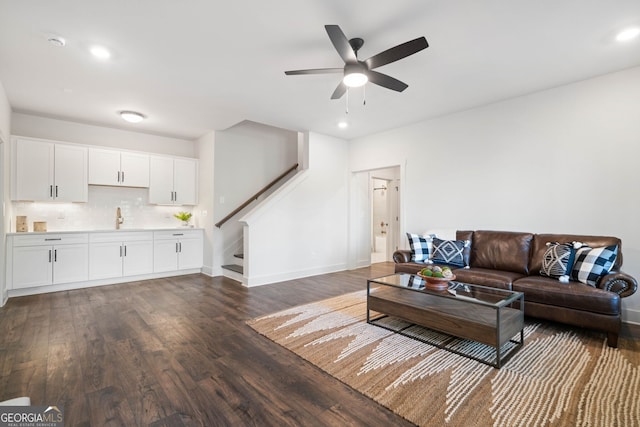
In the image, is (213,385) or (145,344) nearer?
(213,385)

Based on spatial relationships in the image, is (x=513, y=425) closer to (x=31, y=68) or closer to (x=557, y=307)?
(x=557, y=307)

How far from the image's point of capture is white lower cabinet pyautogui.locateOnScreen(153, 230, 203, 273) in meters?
5.30

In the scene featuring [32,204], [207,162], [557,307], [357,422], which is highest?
[207,162]

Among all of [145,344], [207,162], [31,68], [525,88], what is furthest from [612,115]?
[31,68]

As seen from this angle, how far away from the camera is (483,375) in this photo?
2131mm

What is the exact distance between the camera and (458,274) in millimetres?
3510

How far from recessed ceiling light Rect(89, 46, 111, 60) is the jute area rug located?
10.0ft

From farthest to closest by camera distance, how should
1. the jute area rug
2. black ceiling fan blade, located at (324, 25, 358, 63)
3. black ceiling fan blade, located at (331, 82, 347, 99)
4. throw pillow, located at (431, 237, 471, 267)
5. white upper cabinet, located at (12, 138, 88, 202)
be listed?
white upper cabinet, located at (12, 138, 88, 202) < throw pillow, located at (431, 237, 471, 267) < black ceiling fan blade, located at (331, 82, 347, 99) < black ceiling fan blade, located at (324, 25, 358, 63) < the jute area rug

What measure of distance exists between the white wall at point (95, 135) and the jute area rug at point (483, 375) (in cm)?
449

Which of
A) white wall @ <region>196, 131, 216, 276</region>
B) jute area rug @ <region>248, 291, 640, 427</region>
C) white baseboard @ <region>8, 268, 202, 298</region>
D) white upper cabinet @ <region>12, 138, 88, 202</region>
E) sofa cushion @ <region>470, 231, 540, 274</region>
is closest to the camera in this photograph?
jute area rug @ <region>248, 291, 640, 427</region>

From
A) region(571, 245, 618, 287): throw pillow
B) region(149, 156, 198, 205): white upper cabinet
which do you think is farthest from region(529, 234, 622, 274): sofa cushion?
region(149, 156, 198, 205): white upper cabinet

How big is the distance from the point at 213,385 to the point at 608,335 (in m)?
3.34

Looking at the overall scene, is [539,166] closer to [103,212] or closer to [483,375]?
[483,375]

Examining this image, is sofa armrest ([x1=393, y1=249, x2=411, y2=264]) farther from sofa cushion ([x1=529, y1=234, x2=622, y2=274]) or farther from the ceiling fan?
the ceiling fan
